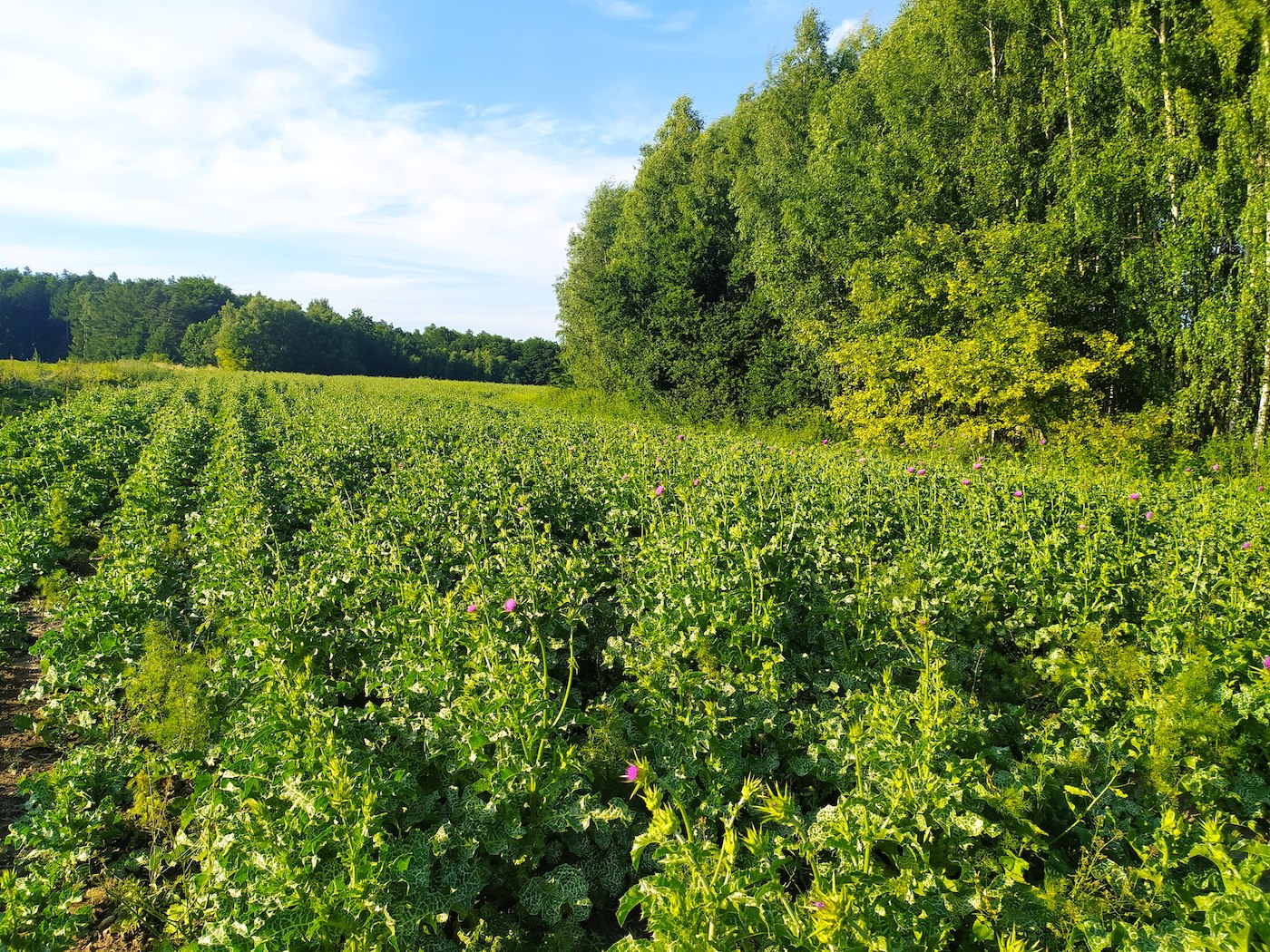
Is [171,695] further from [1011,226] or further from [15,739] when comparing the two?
[1011,226]

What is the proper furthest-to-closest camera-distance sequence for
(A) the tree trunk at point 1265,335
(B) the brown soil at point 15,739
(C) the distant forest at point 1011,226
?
(C) the distant forest at point 1011,226, (A) the tree trunk at point 1265,335, (B) the brown soil at point 15,739

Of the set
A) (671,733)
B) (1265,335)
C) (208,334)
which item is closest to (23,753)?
(671,733)

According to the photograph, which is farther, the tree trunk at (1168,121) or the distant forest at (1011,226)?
the tree trunk at (1168,121)

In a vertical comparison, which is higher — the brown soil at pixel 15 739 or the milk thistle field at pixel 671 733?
the milk thistle field at pixel 671 733

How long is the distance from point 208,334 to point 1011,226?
8743 cm

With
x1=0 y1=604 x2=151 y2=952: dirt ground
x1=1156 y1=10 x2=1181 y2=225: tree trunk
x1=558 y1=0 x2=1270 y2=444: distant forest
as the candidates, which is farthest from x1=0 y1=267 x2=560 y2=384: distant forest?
x1=0 y1=604 x2=151 y2=952: dirt ground

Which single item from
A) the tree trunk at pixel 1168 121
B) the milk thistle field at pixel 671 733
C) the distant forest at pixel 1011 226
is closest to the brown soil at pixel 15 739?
the milk thistle field at pixel 671 733

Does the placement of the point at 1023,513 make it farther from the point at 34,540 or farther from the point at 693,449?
the point at 34,540

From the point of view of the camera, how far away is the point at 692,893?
6.31 feet

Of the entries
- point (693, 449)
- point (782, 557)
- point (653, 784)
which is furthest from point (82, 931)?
point (693, 449)

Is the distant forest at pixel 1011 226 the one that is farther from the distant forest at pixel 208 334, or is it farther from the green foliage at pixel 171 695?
the distant forest at pixel 208 334

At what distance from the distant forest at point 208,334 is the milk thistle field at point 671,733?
76626mm

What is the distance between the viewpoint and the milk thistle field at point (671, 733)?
222cm

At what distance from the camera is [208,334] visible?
258 feet
